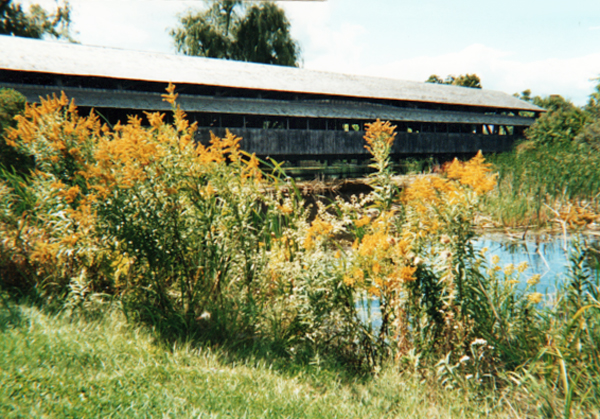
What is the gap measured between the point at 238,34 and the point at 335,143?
14.0 m

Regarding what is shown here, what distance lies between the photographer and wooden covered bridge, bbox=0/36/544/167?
38.9 feet

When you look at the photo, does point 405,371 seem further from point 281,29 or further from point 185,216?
point 281,29

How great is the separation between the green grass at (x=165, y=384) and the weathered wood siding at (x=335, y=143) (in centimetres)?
1061

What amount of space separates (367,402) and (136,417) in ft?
3.89

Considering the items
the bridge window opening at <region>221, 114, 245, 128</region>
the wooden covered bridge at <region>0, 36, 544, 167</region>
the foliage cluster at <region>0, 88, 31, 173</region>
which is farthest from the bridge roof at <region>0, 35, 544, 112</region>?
the foliage cluster at <region>0, 88, 31, 173</region>

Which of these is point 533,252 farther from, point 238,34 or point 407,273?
point 238,34

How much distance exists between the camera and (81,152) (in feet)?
10.2

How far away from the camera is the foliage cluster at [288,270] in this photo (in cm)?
237

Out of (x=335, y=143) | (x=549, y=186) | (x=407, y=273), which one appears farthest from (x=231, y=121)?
(x=407, y=273)

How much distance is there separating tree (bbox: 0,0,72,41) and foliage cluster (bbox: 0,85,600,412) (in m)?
25.8

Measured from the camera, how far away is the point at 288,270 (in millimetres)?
2871

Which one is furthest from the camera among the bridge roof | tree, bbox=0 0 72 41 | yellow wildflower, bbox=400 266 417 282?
tree, bbox=0 0 72 41

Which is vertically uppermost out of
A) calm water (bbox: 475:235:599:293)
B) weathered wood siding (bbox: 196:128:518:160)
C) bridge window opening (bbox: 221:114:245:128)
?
bridge window opening (bbox: 221:114:245:128)

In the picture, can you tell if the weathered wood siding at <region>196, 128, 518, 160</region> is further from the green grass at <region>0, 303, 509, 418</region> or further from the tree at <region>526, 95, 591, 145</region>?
the green grass at <region>0, 303, 509, 418</region>
